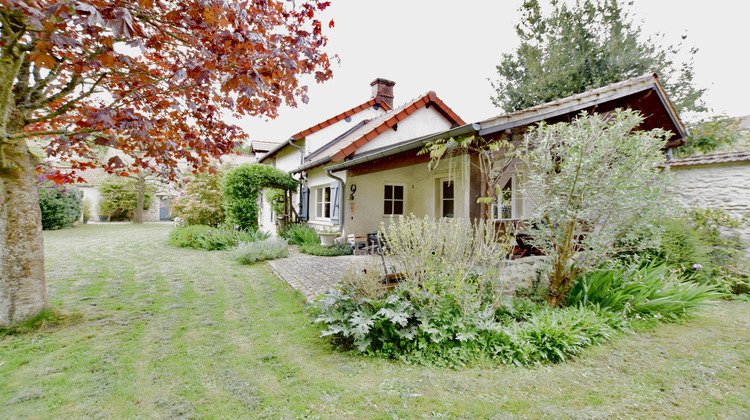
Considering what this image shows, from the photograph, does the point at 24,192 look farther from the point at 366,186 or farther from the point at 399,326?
the point at 366,186

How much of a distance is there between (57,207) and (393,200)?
16.2m

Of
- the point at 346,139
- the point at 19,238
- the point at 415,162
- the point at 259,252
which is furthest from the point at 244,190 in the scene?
the point at 19,238

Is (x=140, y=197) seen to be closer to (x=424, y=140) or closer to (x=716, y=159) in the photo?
(x=424, y=140)

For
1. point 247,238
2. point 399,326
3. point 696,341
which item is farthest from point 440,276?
point 247,238

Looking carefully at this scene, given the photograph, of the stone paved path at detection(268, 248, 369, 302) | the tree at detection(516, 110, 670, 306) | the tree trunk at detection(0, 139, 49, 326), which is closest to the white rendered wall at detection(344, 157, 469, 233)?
the stone paved path at detection(268, 248, 369, 302)

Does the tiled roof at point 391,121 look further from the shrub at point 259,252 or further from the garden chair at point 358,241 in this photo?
the shrub at point 259,252

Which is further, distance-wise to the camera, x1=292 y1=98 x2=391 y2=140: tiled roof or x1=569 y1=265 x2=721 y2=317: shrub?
x1=292 y1=98 x2=391 y2=140: tiled roof

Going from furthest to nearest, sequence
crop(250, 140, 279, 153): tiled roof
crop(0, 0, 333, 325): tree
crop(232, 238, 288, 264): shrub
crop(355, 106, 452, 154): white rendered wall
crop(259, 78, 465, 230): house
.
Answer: crop(250, 140, 279, 153): tiled roof
crop(355, 106, 452, 154): white rendered wall
crop(259, 78, 465, 230): house
crop(232, 238, 288, 264): shrub
crop(0, 0, 333, 325): tree

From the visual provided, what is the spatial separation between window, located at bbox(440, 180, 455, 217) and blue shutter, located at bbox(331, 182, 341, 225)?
9.28ft

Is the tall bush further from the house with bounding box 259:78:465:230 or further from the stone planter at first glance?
the stone planter

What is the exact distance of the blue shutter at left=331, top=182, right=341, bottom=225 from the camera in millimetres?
8891

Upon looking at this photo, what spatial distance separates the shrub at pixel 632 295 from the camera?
406 centimetres

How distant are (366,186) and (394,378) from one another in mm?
6800

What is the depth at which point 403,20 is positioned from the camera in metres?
7.59
